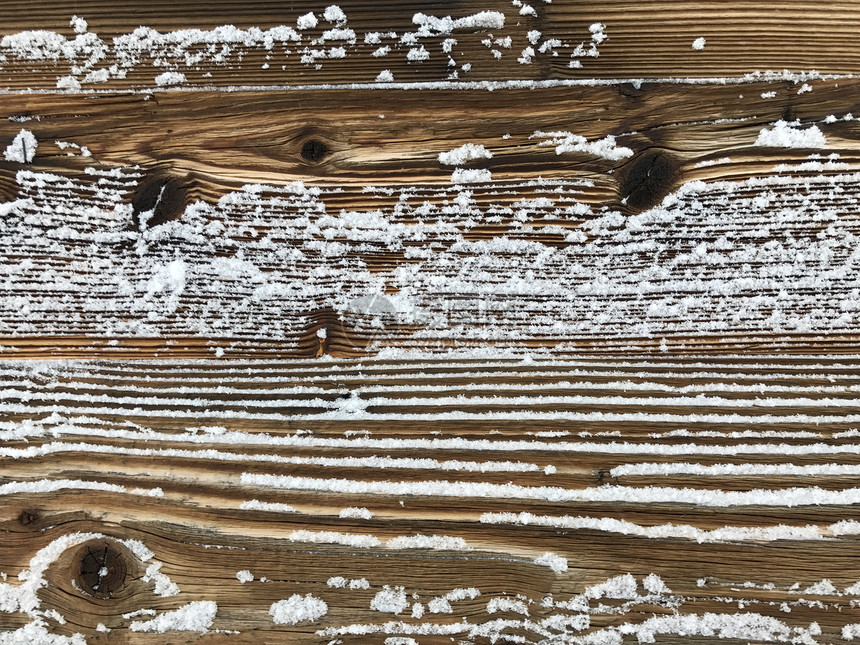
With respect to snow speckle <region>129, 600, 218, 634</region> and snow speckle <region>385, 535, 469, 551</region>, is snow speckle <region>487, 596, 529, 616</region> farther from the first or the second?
snow speckle <region>129, 600, 218, 634</region>

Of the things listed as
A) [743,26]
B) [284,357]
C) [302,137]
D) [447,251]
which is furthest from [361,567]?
[743,26]

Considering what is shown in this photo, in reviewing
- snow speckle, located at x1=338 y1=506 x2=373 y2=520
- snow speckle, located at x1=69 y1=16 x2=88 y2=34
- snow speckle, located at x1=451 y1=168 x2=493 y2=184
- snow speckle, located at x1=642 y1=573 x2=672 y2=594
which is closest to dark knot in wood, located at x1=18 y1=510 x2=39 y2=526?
snow speckle, located at x1=338 y1=506 x2=373 y2=520

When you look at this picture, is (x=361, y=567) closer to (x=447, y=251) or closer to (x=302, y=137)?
Answer: (x=447, y=251)

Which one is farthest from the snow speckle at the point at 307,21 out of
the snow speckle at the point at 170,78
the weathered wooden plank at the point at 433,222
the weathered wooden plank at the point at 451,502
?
the weathered wooden plank at the point at 451,502

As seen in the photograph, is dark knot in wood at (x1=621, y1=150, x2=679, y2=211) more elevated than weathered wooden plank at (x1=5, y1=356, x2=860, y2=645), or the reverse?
dark knot in wood at (x1=621, y1=150, x2=679, y2=211)

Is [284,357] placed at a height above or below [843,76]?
below

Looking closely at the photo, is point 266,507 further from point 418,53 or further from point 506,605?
point 418,53

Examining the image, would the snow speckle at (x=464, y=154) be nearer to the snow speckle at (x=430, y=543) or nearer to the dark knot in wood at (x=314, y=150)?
the dark knot in wood at (x=314, y=150)

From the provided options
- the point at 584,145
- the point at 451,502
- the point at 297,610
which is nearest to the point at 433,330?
the point at 451,502
